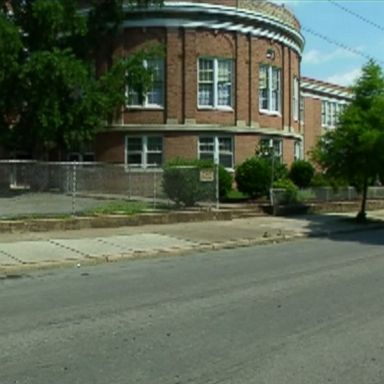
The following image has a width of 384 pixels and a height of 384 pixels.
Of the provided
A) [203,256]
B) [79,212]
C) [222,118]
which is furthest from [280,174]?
[203,256]

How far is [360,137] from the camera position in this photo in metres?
25.3

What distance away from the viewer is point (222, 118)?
36344 millimetres

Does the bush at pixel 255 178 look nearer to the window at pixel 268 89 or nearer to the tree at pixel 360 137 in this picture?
the tree at pixel 360 137

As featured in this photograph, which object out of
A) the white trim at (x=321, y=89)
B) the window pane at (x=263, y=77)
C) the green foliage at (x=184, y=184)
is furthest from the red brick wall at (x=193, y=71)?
the white trim at (x=321, y=89)

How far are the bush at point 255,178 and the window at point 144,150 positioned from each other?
5.04m

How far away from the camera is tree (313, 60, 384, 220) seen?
25.5 metres

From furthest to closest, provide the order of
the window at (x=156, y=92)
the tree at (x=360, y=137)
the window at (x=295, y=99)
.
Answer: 1. the window at (x=295, y=99)
2. the window at (x=156, y=92)
3. the tree at (x=360, y=137)

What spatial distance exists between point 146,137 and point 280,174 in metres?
6.79

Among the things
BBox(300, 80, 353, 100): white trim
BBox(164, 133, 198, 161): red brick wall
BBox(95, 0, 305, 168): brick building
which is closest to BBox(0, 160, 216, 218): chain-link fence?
BBox(164, 133, 198, 161): red brick wall

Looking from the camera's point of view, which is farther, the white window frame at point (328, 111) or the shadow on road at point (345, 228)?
the white window frame at point (328, 111)

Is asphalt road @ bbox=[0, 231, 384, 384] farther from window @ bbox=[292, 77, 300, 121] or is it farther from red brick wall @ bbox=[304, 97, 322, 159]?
red brick wall @ bbox=[304, 97, 322, 159]

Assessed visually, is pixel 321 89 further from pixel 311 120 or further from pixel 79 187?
pixel 79 187

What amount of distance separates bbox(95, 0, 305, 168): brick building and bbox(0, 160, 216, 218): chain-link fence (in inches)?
401

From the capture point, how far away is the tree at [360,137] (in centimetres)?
2552
